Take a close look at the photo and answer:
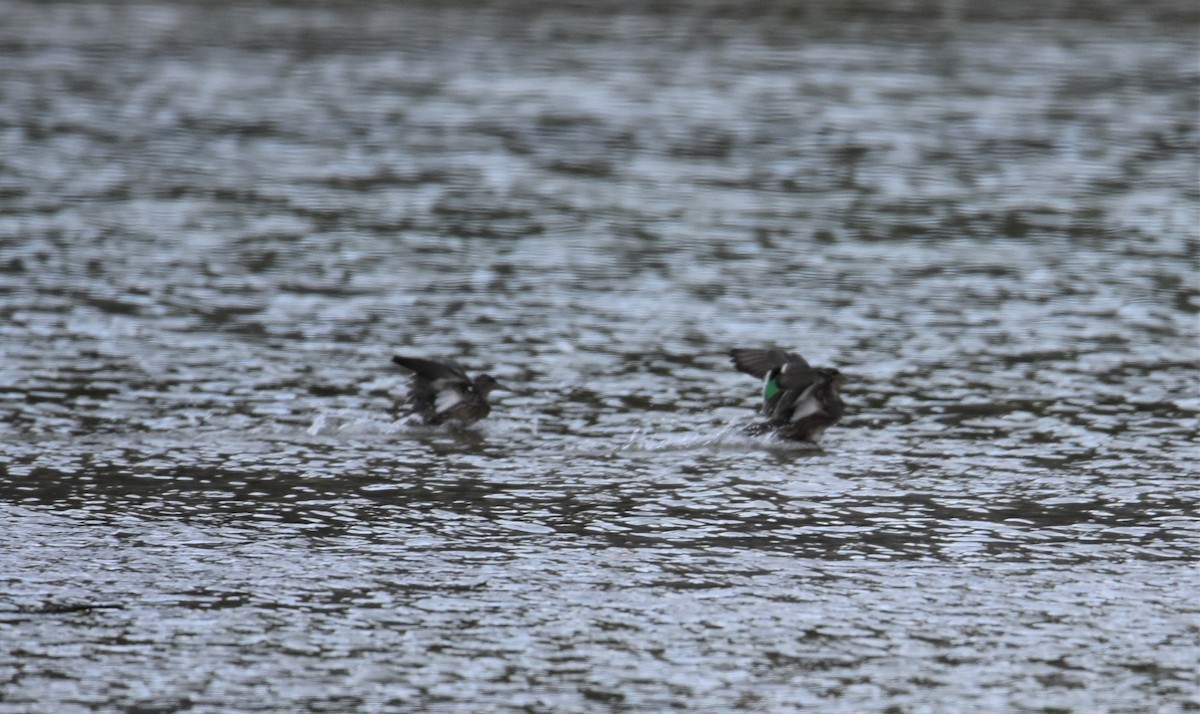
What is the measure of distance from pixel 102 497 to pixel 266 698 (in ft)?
10.1

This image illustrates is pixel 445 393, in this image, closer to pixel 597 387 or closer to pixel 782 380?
pixel 597 387

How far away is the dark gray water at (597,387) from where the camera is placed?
23.3ft

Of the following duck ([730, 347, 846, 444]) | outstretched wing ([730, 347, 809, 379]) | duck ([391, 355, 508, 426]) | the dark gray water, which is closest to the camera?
the dark gray water

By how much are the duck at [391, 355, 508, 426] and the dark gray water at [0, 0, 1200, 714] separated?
17 centimetres

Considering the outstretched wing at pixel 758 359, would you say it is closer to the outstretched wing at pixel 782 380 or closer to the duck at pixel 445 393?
the outstretched wing at pixel 782 380

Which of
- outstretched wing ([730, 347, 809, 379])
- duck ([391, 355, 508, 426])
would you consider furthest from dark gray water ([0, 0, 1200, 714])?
Result: outstretched wing ([730, 347, 809, 379])

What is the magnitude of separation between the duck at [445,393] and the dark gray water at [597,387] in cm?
17

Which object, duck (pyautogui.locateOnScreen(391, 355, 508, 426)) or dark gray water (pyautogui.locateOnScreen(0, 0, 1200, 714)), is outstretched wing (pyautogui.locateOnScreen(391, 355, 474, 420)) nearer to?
duck (pyautogui.locateOnScreen(391, 355, 508, 426))

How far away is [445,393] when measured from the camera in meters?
11.0

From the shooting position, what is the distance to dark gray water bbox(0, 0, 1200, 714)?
7109mm

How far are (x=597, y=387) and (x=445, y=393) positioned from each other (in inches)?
49.8

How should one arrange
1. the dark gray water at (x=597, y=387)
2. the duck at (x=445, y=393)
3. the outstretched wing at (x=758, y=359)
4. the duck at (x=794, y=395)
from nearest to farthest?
the dark gray water at (x=597, y=387) < the duck at (x=794, y=395) < the duck at (x=445, y=393) < the outstretched wing at (x=758, y=359)

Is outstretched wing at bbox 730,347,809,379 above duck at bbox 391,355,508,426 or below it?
above

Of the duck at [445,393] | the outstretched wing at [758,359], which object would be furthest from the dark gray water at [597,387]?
the outstretched wing at [758,359]
